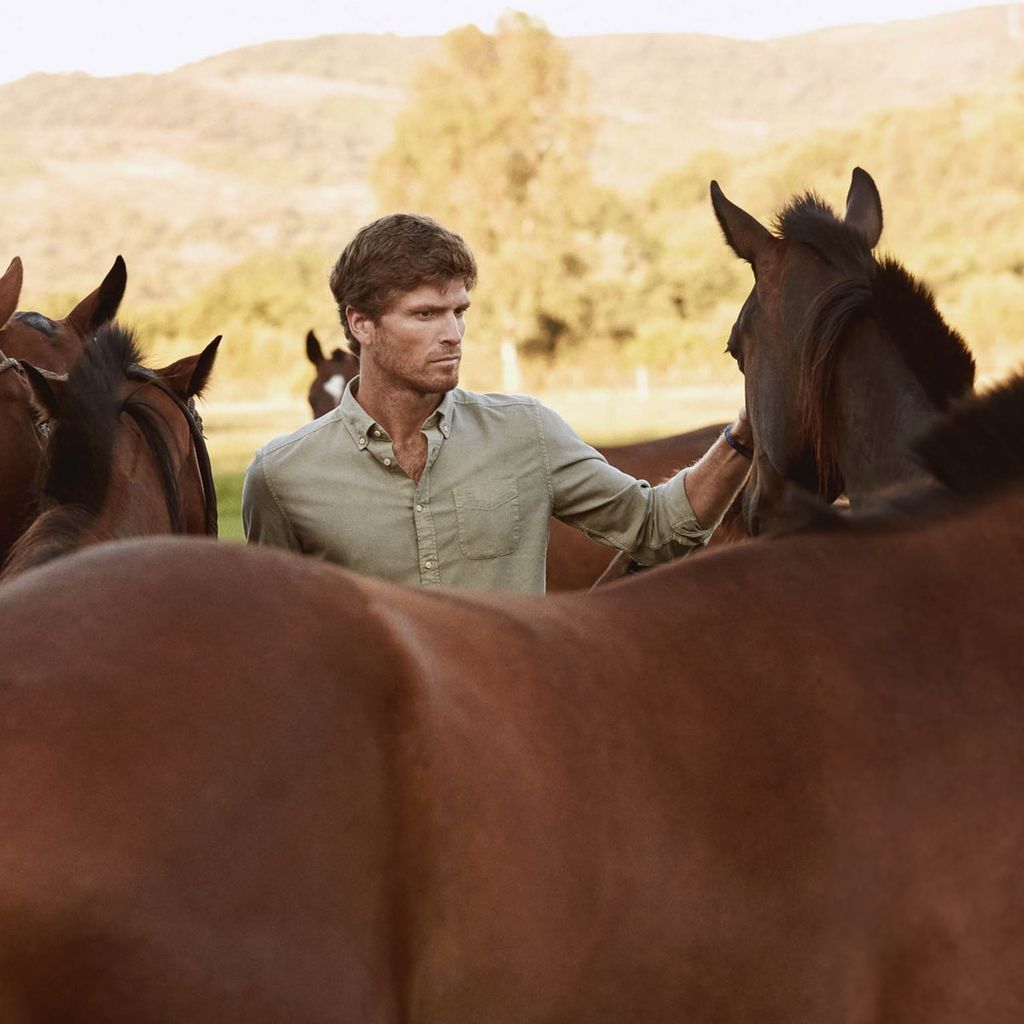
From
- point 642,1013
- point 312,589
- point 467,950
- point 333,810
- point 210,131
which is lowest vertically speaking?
point 642,1013

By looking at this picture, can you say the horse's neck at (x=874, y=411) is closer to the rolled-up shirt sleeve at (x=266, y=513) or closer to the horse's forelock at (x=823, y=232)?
the horse's forelock at (x=823, y=232)

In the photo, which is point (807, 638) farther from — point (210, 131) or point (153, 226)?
point (210, 131)

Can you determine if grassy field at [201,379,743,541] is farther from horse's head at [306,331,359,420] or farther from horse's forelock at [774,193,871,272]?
horse's forelock at [774,193,871,272]

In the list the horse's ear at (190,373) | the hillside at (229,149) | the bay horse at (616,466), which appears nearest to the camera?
the horse's ear at (190,373)

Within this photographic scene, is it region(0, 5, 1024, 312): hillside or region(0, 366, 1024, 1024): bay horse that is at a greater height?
region(0, 5, 1024, 312): hillside

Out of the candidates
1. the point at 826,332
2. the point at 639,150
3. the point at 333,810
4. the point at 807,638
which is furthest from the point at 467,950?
the point at 639,150

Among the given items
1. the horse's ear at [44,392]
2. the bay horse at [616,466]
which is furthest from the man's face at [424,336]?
the bay horse at [616,466]

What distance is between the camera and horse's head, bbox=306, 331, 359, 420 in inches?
448

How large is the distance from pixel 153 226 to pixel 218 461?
95.0 m

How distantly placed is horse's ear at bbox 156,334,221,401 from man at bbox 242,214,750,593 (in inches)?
28.5

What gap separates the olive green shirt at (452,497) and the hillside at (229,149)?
62781mm

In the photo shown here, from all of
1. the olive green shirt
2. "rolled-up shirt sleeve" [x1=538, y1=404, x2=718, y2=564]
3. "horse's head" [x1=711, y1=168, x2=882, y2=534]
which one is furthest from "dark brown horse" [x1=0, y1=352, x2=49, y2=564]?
"horse's head" [x1=711, y1=168, x2=882, y2=534]

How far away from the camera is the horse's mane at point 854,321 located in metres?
3.31

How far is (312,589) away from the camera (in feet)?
5.66
